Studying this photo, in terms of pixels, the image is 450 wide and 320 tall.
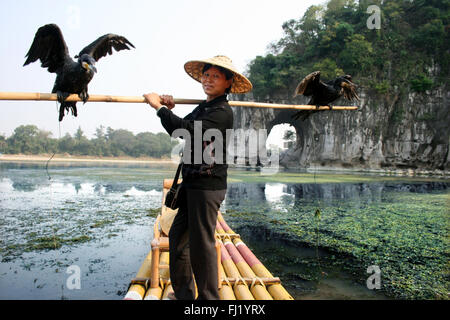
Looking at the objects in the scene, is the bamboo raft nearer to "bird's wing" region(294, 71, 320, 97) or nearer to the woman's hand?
the woman's hand

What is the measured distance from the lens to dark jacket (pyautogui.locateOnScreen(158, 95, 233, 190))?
5.29 ft

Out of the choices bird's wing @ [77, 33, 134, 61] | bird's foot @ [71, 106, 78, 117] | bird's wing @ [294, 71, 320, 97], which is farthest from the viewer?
bird's wing @ [294, 71, 320, 97]

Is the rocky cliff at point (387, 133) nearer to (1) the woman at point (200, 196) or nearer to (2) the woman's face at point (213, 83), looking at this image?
(2) the woman's face at point (213, 83)

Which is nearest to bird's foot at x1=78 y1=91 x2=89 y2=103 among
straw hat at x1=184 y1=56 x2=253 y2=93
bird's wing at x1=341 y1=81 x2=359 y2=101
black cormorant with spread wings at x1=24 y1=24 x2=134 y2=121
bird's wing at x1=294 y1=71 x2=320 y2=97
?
black cormorant with spread wings at x1=24 y1=24 x2=134 y2=121

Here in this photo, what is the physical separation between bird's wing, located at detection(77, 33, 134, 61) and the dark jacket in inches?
49.6

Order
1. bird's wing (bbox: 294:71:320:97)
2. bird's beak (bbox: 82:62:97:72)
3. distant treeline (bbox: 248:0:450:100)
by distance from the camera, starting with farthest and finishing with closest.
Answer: distant treeline (bbox: 248:0:450:100) → bird's wing (bbox: 294:71:320:97) → bird's beak (bbox: 82:62:97:72)

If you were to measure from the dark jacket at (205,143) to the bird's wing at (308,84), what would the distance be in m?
1.40

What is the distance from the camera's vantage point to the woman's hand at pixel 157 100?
178 centimetres

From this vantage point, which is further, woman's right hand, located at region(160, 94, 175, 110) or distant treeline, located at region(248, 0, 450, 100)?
distant treeline, located at region(248, 0, 450, 100)

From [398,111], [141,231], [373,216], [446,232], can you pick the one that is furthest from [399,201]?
[398,111]

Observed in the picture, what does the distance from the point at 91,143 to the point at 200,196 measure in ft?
175

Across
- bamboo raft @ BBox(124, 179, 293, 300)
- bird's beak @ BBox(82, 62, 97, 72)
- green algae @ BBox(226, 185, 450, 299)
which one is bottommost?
green algae @ BBox(226, 185, 450, 299)
